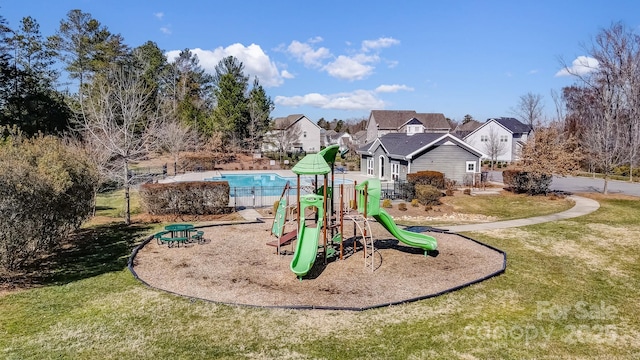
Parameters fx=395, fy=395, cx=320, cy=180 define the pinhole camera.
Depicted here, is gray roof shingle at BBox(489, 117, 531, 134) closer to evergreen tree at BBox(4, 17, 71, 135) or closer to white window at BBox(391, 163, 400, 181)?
white window at BBox(391, 163, 400, 181)

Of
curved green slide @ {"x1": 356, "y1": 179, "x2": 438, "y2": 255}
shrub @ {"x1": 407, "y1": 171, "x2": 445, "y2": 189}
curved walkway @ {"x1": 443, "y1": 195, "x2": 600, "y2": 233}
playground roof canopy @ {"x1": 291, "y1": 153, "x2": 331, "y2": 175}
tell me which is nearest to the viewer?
playground roof canopy @ {"x1": 291, "y1": 153, "x2": 331, "y2": 175}

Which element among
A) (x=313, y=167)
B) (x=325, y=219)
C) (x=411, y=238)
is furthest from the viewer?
(x=411, y=238)

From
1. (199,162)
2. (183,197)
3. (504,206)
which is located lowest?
(504,206)

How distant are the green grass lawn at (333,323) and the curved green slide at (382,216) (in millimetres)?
2494

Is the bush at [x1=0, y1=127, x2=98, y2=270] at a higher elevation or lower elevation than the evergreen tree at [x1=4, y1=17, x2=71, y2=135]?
Answer: lower

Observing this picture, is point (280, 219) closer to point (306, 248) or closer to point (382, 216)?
point (306, 248)

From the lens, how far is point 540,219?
19.4 meters

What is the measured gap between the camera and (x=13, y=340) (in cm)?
720

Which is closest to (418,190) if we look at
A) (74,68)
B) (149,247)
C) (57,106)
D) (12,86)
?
(149,247)

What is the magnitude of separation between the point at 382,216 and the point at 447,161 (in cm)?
2140

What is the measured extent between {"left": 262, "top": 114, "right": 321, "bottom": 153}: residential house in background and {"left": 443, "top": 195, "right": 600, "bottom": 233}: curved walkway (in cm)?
4043

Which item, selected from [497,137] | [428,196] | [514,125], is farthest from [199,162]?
[514,125]

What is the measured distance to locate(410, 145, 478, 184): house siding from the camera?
3102 centimetres

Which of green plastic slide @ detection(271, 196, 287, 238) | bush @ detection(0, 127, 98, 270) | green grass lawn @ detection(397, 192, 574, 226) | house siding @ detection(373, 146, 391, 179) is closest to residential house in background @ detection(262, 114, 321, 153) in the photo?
house siding @ detection(373, 146, 391, 179)
